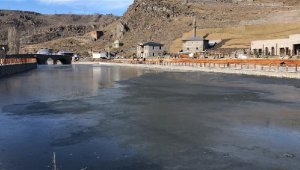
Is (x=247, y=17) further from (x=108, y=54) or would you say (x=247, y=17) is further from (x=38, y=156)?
(x=38, y=156)

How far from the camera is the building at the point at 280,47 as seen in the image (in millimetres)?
88294

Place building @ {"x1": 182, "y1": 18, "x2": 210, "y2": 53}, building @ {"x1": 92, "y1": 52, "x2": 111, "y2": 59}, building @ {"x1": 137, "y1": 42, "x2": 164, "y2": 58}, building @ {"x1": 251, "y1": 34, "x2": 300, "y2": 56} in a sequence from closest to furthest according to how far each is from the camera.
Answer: building @ {"x1": 251, "y1": 34, "x2": 300, "y2": 56} < building @ {"x1": 182, "y1": 18, "x2": 210, "y2": 53} < building @ {"x1": 137, "y1": 42, "x2": 164, "y2": 58} < building @ {"x1": 92, "y1": 52, "x2": 111, "y2": 59}

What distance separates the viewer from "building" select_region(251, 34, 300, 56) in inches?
3476

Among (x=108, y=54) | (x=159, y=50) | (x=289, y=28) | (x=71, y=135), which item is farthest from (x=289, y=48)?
(x=108, y=54)

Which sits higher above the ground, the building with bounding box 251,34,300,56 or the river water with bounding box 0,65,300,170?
the building with bounding box 251,34,300,56

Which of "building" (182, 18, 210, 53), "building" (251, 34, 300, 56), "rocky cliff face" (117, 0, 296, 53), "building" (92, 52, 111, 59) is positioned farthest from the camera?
"building" (92, 52, 111, 59)

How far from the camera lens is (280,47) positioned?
94000 mm

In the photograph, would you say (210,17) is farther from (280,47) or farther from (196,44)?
(280,47)

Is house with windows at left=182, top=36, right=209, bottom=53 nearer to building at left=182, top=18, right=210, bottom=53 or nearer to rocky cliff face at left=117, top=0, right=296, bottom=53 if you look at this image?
building at left=182, top=18, right=210, bottom=53

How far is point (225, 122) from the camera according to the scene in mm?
21859

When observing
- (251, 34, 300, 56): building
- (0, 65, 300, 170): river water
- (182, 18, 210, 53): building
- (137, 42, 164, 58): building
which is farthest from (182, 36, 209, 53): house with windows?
(0, 65, 300, 170): river water

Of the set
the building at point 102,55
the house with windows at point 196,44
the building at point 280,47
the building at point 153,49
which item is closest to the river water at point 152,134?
the building at point 280,47

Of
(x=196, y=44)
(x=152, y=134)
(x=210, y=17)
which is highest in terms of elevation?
(x=210, y=17)

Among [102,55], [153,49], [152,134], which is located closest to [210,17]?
[153,49]
